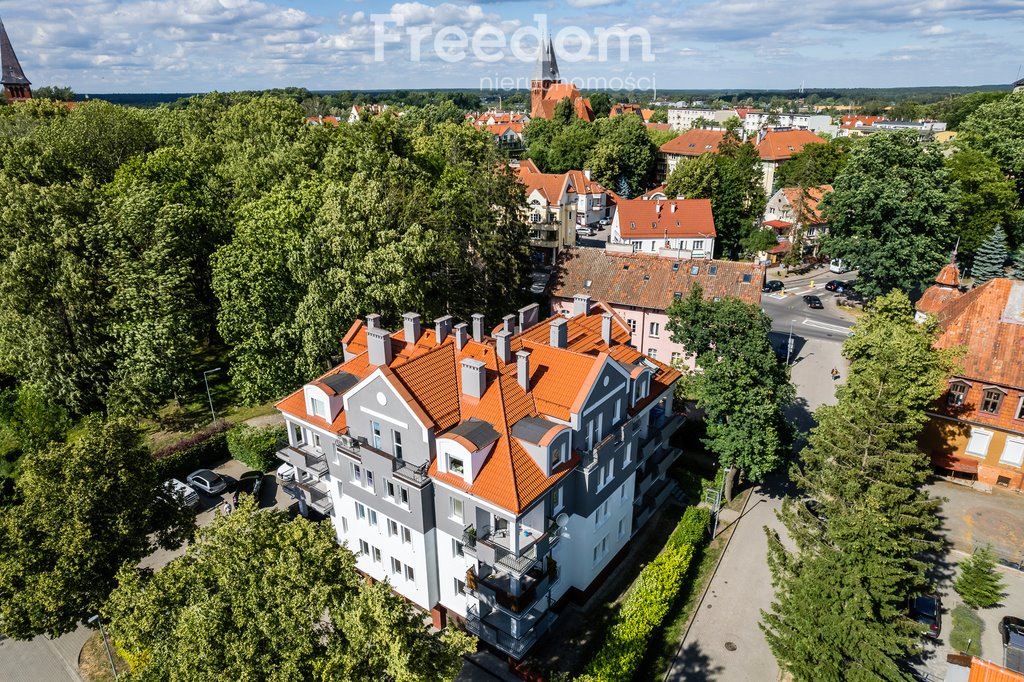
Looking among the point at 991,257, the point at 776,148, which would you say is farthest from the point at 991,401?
the point at 776,148

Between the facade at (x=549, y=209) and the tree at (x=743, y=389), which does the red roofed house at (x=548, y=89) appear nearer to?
the facade at (x=549, y=209)

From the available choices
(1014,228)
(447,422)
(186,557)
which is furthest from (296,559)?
(1014,228)

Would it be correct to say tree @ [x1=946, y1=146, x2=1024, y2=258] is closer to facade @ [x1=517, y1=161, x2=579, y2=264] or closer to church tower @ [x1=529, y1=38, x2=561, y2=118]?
facade @ [x1=517, y1=161, x2=579, y2=264]

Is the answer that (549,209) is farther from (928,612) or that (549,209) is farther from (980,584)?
(928,612)

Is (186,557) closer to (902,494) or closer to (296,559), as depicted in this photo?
(296,559)

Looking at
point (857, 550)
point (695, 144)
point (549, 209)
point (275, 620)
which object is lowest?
point (857, 550)

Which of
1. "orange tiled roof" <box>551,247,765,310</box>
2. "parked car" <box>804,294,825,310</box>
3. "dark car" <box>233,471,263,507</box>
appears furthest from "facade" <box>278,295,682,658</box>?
"parked car" <box>804,294,825,310</box>
